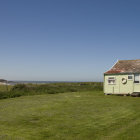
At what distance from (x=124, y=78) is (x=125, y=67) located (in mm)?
1991

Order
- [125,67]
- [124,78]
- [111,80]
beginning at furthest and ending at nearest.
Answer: [125,67] → [111,80] → [124,78]

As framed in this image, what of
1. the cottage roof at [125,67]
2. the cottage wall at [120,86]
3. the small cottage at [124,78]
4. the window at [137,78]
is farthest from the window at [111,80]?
the window at [137,78]

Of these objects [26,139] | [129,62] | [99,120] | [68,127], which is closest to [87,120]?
[99,120]

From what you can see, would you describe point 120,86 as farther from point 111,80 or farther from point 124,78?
point 111,80

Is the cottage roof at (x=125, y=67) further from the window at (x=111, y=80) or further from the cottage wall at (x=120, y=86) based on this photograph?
the window at (x=111, y=80)

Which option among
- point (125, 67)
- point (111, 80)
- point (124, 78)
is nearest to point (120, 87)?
point (124, 78)

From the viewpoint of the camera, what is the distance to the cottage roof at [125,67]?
20656 mm

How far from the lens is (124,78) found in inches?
812

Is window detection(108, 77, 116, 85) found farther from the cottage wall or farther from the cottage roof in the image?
the cottage roof

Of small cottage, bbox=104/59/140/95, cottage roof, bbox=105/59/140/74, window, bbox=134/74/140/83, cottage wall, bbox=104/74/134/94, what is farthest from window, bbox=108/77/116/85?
window, bbox=134/74/140/83

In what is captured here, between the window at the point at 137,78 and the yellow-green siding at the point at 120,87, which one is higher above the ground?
the window at the point at 137,78

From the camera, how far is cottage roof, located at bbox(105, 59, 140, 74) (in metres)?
20.7

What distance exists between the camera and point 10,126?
23.1 ft

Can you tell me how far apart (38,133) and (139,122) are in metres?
4.31
